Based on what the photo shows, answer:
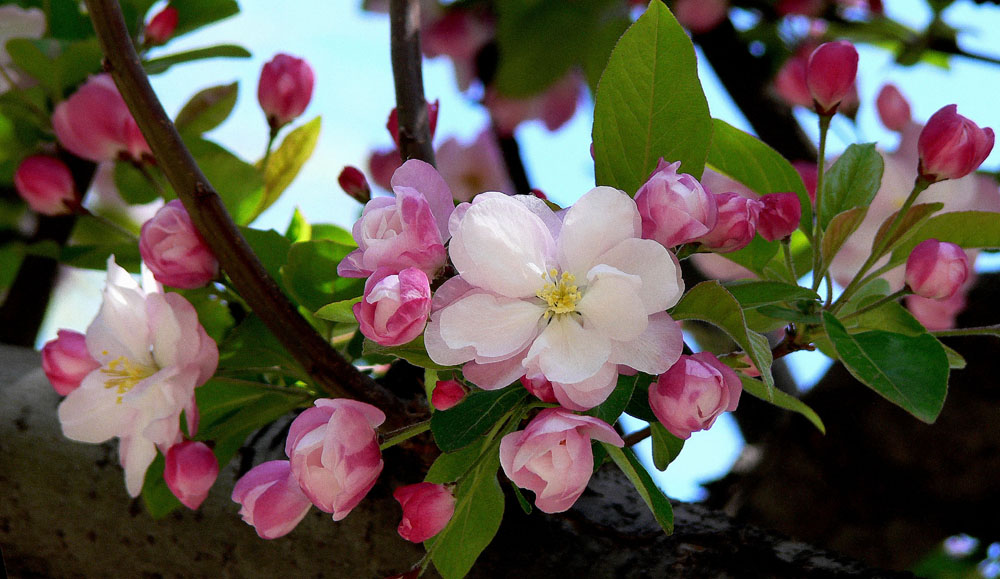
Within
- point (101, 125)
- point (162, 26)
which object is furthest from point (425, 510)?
point (162, 26)

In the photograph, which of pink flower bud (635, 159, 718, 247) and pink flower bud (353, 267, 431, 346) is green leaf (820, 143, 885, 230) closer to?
pink flower bud (635, 159, 718, 247)

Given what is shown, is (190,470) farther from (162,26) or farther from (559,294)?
(162,26)

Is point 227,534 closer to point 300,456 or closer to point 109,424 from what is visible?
point 109,424

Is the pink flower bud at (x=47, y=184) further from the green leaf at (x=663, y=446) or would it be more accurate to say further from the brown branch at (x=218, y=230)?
the green leaf at (x=663, y=446)

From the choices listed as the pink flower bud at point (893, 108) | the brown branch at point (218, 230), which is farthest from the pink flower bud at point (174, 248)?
the pink flower bud at point (893, 108)

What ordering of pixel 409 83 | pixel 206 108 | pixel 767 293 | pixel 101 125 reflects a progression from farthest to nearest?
1. pixel 206 108
2. pixel 101 125
3. pixel 409 83
4. pixel 767 293

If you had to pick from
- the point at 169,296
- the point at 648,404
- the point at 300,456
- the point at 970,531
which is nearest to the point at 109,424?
the point at 169,296
